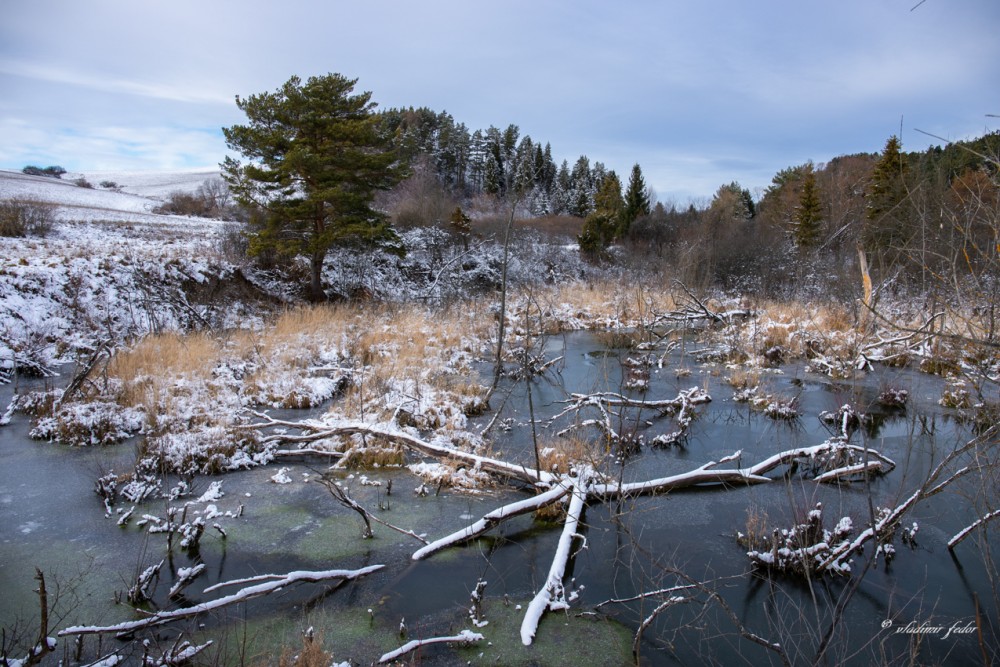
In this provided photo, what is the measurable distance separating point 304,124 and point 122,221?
12.1m

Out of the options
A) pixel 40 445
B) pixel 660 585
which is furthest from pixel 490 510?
pixel 40 445

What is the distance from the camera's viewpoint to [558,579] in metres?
4.40

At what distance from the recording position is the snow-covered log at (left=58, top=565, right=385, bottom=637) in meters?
3.53

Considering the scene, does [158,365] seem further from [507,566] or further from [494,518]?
[507,566]

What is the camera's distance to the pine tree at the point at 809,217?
90.2ft

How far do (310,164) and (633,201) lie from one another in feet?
82.1

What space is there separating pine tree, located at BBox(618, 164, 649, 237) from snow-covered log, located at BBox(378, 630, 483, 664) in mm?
33122

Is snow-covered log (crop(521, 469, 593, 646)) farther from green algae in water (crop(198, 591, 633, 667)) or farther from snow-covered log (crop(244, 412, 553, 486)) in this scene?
snow-covered log (crop(244, 412, 553, 486))

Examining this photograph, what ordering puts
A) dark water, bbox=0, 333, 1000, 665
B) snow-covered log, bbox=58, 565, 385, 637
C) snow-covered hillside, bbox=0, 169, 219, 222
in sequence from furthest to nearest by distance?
1. snow-covered hillside, bbox=0, 169, 219, 222
2. dark water, bbox=0, 333, 1000, 665
3. snow-covered log, bbox=58, 565, 385, 637

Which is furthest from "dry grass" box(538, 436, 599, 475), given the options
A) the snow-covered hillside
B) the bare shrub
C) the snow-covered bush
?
the snow-covered hillside

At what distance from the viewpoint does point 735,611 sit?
422cm

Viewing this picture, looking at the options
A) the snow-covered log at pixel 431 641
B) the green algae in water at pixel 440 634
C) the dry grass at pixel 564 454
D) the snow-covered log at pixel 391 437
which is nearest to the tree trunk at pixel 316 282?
the snow-covered log at pixel 391 437

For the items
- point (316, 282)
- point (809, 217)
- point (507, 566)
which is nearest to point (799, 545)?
point (507, 566)
